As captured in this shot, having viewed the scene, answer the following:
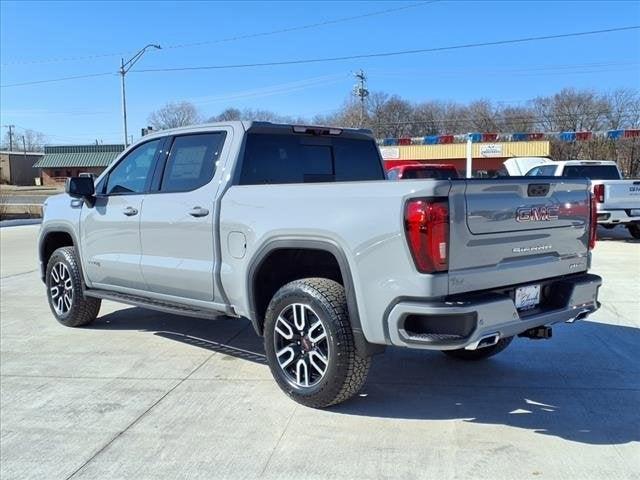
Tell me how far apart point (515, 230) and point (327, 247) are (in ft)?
3.91

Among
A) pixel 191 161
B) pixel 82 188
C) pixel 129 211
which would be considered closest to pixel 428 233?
pixel 191 161

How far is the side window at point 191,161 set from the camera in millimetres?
5125

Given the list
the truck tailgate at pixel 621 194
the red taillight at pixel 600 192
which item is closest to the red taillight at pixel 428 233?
the red taillight at pixel 600 192

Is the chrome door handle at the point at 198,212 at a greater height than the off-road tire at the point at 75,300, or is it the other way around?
the chrome door handle at the point at 198,212

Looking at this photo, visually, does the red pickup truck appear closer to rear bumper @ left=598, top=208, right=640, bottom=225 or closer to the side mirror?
rear bumper @ left=598, top=208, right=640, bottom=225

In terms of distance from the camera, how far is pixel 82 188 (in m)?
6.09

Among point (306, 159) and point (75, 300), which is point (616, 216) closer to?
point (306, 159)

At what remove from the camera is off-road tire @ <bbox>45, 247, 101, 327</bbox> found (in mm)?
6539

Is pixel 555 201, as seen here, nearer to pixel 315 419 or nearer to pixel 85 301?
pixel 315 419

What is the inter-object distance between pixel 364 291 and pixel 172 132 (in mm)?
2728

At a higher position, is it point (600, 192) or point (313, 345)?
point (600, 192)

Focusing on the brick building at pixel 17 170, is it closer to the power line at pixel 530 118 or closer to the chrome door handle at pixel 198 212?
the power line at pixel 530 118

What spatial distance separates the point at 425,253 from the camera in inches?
139

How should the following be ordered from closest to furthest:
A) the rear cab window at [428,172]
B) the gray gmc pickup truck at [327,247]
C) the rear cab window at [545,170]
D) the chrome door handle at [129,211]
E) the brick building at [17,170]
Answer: the gray gmc pickup truck at [327,247]
the chrome door handle at [129,211]
the rear cab window at [545,170]
the rear cab window at [428,172]
the brick building at [17,170]
